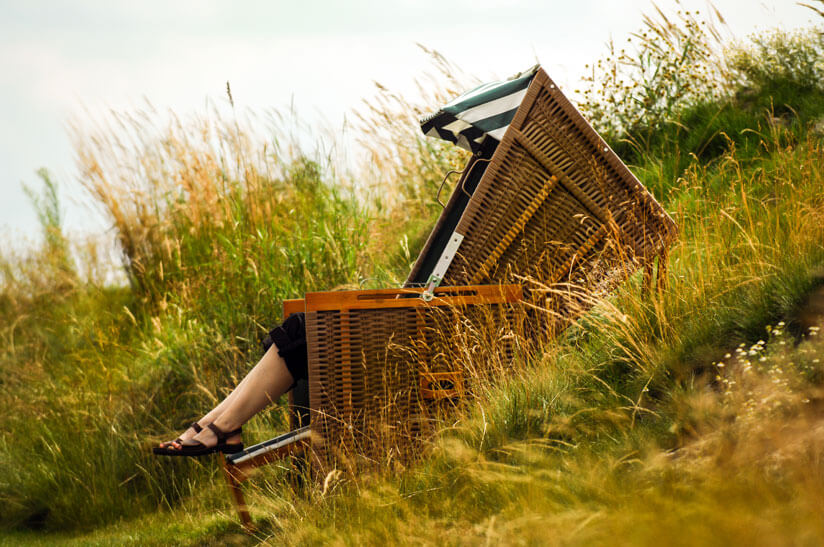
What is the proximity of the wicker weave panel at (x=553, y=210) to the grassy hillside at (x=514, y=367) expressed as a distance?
0.66 ft

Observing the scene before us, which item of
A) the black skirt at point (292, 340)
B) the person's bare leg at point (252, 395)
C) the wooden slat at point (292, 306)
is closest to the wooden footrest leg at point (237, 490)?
the person's bare leg at point (252, 395)

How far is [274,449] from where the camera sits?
3.20 meters

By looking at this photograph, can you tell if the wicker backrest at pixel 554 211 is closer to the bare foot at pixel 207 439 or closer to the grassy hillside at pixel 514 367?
the grassy hillside at pixel 514 367

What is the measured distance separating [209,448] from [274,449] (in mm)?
280

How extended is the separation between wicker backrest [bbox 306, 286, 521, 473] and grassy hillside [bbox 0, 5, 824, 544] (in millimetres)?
159

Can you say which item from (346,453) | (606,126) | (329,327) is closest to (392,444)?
(346,453)

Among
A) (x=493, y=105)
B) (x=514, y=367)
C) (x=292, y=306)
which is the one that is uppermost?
(x=493, y=105)

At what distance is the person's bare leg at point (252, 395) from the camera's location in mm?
3273

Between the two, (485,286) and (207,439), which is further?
(207,439)

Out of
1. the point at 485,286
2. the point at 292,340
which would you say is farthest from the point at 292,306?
the point at 485,286

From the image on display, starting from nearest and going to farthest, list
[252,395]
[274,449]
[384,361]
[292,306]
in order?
[384,361]
[274,449]
[252,395]
[292,306]

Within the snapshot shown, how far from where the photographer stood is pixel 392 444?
3.00m

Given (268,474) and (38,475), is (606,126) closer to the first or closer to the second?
(268,474)

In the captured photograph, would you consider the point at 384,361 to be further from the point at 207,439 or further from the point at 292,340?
the point at 207,439
